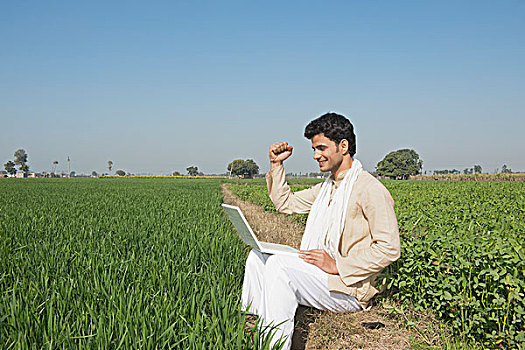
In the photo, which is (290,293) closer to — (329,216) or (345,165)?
(329,216)

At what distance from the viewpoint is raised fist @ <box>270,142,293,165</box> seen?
296 cm

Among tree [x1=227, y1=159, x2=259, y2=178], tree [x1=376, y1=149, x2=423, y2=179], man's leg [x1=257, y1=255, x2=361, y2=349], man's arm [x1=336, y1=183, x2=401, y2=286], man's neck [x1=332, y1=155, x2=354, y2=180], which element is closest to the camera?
man's leg [x1=257, y1=255, x2=361, y2=349]

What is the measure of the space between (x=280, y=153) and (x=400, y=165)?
10527cm

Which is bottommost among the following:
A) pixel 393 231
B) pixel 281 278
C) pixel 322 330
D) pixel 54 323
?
pixel 322 330

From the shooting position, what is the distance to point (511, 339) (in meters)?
2.32

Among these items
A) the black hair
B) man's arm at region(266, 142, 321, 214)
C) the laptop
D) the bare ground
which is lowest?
the bare ground

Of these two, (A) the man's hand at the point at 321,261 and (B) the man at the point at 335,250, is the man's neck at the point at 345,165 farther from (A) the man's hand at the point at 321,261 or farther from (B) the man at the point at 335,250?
(A) the man's hand at the point at 321,261

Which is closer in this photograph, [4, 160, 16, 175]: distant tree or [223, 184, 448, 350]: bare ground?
[223, 184, 448, 350]: bare ground

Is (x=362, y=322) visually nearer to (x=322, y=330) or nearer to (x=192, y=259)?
(x=322, y=330)

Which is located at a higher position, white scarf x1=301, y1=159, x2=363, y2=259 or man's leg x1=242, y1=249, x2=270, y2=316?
white scarf x1=301, y1=159, x2=363, y2=259

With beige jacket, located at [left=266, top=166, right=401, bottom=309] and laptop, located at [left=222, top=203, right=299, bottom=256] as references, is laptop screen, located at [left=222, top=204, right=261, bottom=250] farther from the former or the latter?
beige jacket, located at [left=266, top=166, right=401, bottom=309]

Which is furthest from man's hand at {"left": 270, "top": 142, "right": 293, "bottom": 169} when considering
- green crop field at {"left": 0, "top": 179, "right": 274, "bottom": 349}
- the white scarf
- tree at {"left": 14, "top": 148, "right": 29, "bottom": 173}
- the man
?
tree at {"left": 14, "top": 148, "right": 29, "bottom": 173}

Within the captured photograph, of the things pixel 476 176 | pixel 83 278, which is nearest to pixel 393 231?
pixel 83 278

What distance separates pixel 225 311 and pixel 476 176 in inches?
2363
